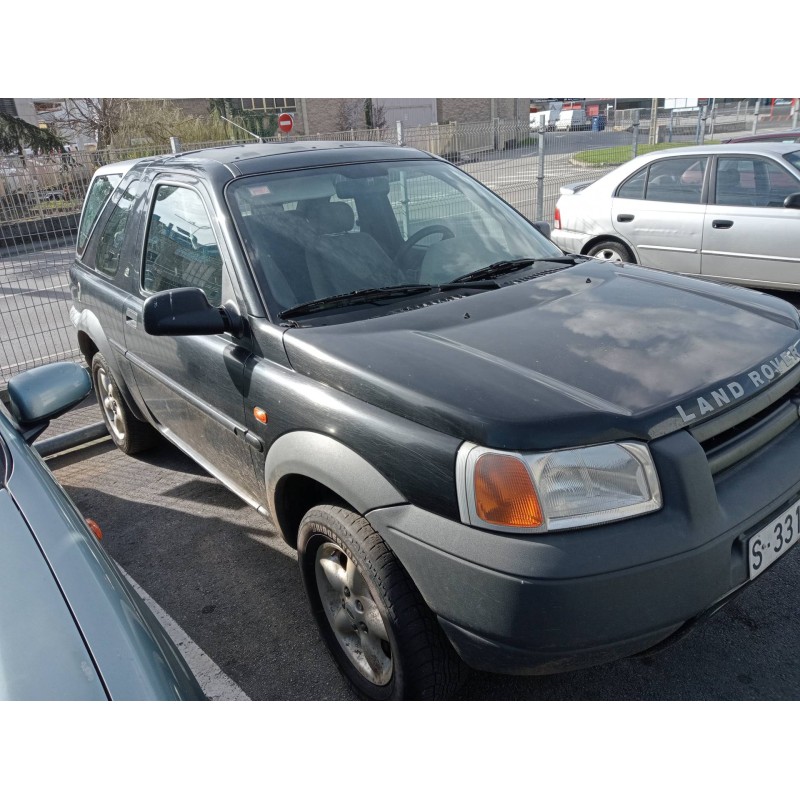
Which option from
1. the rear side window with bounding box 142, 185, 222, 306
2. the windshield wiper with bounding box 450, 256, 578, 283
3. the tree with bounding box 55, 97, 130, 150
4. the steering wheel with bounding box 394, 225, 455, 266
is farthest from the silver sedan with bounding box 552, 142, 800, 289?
the tree with bounding box 55, 97, 130, 150

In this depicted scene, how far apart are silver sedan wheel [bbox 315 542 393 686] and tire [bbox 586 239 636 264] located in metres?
5.74

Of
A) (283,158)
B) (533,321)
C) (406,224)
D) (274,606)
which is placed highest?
(283,158)

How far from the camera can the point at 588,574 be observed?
178 cm

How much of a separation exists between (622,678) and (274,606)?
152 centimetres

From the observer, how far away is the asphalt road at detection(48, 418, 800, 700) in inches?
101

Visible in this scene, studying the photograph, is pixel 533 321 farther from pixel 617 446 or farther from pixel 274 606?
pixel 274 606

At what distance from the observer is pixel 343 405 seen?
2.25m

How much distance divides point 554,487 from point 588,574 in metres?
0.24

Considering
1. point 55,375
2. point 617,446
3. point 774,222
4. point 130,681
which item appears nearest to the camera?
point 130,681

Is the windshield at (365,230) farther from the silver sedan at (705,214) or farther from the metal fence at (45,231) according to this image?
the silver sedan at (705,214)

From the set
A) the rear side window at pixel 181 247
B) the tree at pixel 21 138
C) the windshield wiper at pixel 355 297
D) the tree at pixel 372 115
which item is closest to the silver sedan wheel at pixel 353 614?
the windshield wiper at pixel 355 297

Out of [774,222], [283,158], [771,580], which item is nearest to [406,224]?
[283,158]

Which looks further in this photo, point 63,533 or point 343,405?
point 343,405

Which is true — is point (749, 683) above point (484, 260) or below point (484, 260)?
below
